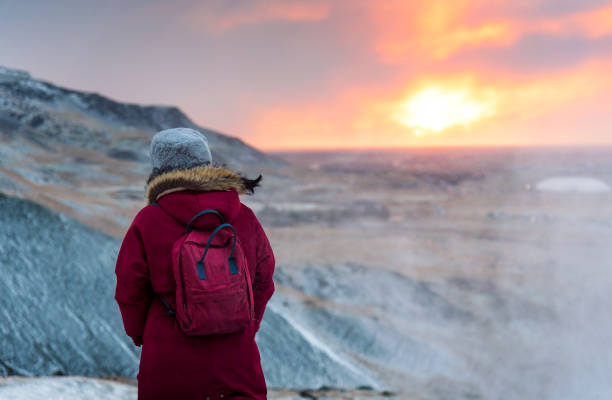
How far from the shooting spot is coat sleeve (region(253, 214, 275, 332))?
278 centimetres

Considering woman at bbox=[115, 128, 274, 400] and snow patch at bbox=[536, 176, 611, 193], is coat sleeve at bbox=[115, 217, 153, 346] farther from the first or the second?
snow patch at bbox=[536, 176, 611, 193]

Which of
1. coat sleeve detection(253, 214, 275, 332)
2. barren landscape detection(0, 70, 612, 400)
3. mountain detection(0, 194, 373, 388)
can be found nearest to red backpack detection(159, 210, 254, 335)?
coat sleeve detection(253, 214, 275, 332)

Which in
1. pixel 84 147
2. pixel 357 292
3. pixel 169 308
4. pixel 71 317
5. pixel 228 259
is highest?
pixel 84 147

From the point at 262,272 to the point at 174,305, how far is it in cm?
→ 56

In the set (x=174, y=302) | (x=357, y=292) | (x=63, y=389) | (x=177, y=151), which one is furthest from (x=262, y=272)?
(x=357, y=292)

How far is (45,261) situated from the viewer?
30.2ft

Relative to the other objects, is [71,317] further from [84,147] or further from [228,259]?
[84,147]

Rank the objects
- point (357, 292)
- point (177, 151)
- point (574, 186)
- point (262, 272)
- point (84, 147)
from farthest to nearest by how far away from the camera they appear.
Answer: point (574, 186) → point (84, 147) → point (357, 292) → point (262, 272) → point (177, 151)

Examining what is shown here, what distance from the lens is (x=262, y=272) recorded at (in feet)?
9.33

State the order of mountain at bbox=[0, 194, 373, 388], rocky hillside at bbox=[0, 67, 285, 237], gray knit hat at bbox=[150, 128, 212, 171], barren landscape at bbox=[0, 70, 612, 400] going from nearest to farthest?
gray knit hat at bbox=[150, 128, 212, 171], mountain at bbox=[0, 194, 373, 388], barren landscape at bbox=[0, 70, 612, 400], rocky hillside at bbox=[0, 67, 285, 237]

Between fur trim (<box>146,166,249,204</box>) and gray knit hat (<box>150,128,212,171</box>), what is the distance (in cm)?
9

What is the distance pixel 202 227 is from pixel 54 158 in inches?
1658

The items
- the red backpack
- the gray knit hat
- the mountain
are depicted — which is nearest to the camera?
the red backpack

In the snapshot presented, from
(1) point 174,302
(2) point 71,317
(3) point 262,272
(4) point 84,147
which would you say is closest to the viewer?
(1) point 174,302
